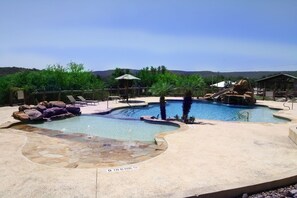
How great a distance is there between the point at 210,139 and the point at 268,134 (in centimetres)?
208

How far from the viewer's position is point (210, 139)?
786cm

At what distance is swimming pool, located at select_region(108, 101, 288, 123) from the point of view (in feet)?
48.6

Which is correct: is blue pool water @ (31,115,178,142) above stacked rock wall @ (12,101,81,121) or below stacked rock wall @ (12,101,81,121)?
below

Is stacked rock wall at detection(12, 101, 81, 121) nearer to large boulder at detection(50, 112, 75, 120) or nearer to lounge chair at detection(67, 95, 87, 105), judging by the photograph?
large boulder at detection(50, 112, 75, 120)

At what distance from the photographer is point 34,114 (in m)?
11.8

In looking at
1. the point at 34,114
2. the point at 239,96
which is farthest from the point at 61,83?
the point at 239,96

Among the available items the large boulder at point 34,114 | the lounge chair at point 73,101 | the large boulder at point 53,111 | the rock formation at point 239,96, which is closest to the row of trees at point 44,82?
the lounge chair at point 73,101

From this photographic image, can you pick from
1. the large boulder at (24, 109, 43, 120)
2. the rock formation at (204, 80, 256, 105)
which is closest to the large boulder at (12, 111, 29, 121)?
the large boulder at (24, 109, 43, 120)

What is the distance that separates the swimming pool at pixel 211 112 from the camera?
14.8m

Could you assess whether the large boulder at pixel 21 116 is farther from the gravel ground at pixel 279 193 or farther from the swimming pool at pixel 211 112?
the gravel ground at pixel 279 193

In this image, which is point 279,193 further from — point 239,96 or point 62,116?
point 239,96

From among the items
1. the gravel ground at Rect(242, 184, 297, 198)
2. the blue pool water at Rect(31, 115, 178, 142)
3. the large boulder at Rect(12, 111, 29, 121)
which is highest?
the large boulder at Rect(12, 111, 29, 121)

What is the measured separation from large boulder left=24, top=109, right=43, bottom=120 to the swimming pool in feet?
11.4

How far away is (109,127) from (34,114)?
3168mm
